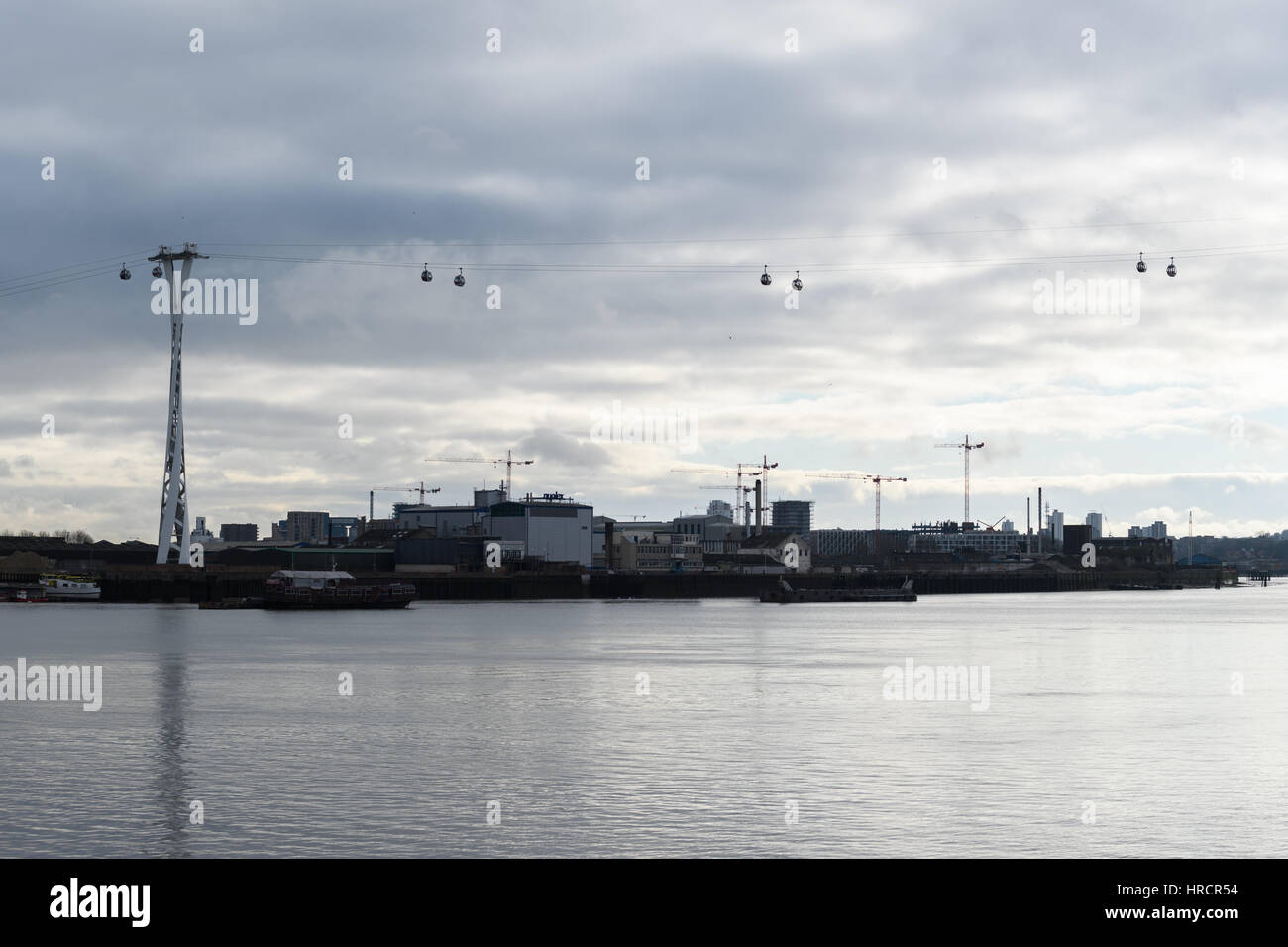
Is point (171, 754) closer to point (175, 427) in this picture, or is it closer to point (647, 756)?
point (647, 756)

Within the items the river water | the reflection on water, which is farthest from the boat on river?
the reflection on water

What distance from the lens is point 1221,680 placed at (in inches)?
2849

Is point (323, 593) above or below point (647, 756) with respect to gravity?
above

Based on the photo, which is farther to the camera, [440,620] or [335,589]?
[335,589]

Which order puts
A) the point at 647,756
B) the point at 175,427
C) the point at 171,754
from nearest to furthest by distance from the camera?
1. the point at 647,756
2. the point at 171,754
3. the point at 175,427

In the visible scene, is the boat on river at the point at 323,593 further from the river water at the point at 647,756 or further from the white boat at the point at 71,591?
the river water at the point at 647,756

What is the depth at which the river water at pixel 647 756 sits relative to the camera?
103ft

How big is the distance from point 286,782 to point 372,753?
5.85 m

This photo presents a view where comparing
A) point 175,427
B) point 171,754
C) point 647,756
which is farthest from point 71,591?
point 647,756

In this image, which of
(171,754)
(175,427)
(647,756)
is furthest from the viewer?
(175,427)

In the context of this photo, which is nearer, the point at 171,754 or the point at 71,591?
the point at 171,754

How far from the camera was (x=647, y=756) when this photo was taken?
142ft
